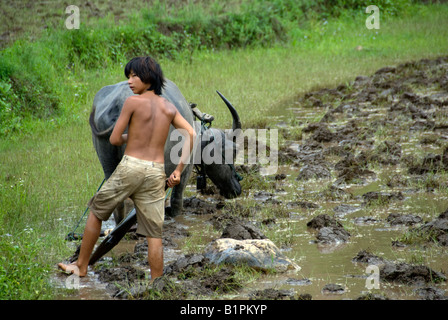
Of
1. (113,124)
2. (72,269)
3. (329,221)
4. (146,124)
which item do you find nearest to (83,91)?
(113,124)

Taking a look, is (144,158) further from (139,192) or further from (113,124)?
(113,124)

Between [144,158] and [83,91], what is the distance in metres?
5.29

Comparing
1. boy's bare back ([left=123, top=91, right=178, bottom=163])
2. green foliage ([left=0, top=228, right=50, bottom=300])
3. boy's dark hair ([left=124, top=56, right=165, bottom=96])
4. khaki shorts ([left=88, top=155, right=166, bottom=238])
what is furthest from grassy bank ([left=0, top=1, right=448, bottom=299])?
boy's dark hair ([left=124, top=56, right=165, bottom=96])

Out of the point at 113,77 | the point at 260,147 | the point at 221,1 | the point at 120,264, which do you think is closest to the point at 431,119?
the point at 260,147

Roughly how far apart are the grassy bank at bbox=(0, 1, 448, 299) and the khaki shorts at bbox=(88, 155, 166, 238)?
642 millimetres

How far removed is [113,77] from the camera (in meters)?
9.54

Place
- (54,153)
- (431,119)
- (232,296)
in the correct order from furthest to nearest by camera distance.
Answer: (431,119)
(54,153)
(232,296)

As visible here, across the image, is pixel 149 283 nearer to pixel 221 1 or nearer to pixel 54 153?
pixel 54 153

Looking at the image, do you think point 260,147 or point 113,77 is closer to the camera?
point 260,147

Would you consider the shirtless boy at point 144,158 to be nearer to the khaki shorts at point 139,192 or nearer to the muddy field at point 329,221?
the khaki shorts at point 139,192

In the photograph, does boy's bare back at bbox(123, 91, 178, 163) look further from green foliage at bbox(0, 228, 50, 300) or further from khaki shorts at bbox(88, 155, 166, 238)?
green foliage at bbox(0, 228, 50, 300)

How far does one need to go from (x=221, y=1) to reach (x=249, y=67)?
3671mm

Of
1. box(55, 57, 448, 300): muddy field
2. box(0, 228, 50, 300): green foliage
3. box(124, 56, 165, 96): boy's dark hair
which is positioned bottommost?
box(55, 57, 448, 300): muddy field

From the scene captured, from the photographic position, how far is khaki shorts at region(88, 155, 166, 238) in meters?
3.76
